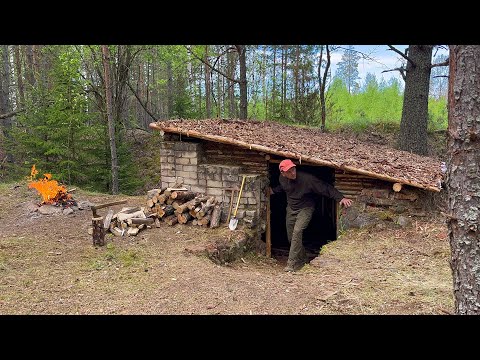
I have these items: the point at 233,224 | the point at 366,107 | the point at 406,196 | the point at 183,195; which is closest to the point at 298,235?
the point at 233,224

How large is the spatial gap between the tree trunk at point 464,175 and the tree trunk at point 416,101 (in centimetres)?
1041

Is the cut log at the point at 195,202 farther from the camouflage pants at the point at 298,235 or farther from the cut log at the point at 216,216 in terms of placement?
the camouflage pants at the point at 298,235

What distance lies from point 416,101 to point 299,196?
6.83 meters

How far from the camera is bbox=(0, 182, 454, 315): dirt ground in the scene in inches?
185

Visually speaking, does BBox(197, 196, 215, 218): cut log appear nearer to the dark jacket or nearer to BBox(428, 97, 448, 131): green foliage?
the dark jacket

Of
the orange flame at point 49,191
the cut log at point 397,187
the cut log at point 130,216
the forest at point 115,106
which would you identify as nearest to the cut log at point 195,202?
the cut log at point 130,216

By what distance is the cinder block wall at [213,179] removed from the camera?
826 centimetres

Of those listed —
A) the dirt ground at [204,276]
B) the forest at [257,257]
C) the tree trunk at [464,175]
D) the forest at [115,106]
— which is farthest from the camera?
the forest at [115,106]

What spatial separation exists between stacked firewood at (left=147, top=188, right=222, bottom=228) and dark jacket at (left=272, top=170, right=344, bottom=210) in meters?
1.57

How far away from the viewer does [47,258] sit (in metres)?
6.68

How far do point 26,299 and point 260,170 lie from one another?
197 inches

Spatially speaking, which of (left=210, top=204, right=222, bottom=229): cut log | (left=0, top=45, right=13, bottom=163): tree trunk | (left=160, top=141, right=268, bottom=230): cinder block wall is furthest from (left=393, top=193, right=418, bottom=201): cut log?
(left=0, top=45, right=13, bottom=163): tree trunk

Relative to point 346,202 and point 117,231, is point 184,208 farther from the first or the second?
point 346,202
